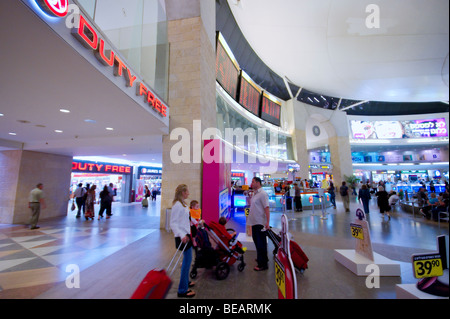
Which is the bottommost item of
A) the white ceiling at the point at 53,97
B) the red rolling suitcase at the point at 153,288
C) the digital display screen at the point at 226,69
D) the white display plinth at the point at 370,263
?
the white display plinth at the point at 370,263

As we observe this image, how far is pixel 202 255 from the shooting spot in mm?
3334

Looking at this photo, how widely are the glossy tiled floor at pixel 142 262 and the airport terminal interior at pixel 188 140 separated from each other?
1.4 inches

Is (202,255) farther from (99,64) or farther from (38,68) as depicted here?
(38,68)

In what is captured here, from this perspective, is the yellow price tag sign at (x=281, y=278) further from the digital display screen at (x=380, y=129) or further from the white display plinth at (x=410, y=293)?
the digital display screen at (x=380, y=129)

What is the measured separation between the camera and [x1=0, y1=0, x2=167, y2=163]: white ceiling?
2.58m

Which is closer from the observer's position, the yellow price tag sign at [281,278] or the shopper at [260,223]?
the yellow price tag sign at [281,278]

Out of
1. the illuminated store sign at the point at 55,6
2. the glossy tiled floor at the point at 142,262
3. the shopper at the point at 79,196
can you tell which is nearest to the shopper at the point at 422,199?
the glossy tiled floor at the point at 142,262

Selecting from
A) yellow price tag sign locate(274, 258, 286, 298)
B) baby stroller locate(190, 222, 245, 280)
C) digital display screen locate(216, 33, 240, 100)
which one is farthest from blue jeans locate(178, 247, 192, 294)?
digital display screen locate(216, 33, 240, 100)

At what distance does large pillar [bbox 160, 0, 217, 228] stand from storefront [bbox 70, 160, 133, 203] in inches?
344

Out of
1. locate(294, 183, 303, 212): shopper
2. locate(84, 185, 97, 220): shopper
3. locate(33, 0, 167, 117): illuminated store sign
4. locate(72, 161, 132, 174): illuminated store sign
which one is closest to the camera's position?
locate(33, 0, 167, 117): illuminated store sign

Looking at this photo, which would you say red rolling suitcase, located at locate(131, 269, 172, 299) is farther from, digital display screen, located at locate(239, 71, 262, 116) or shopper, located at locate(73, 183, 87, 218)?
digital display screen, located at locate(239, 71, 262, 116)

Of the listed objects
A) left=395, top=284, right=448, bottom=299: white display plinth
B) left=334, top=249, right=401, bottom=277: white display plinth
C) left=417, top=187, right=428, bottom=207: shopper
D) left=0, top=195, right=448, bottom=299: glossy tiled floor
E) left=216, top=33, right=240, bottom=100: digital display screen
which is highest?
left=216, top=33, right=240, bottom=100: digital display screen

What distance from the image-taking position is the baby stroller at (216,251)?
3.32 m

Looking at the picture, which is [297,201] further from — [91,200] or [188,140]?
[91,200]
